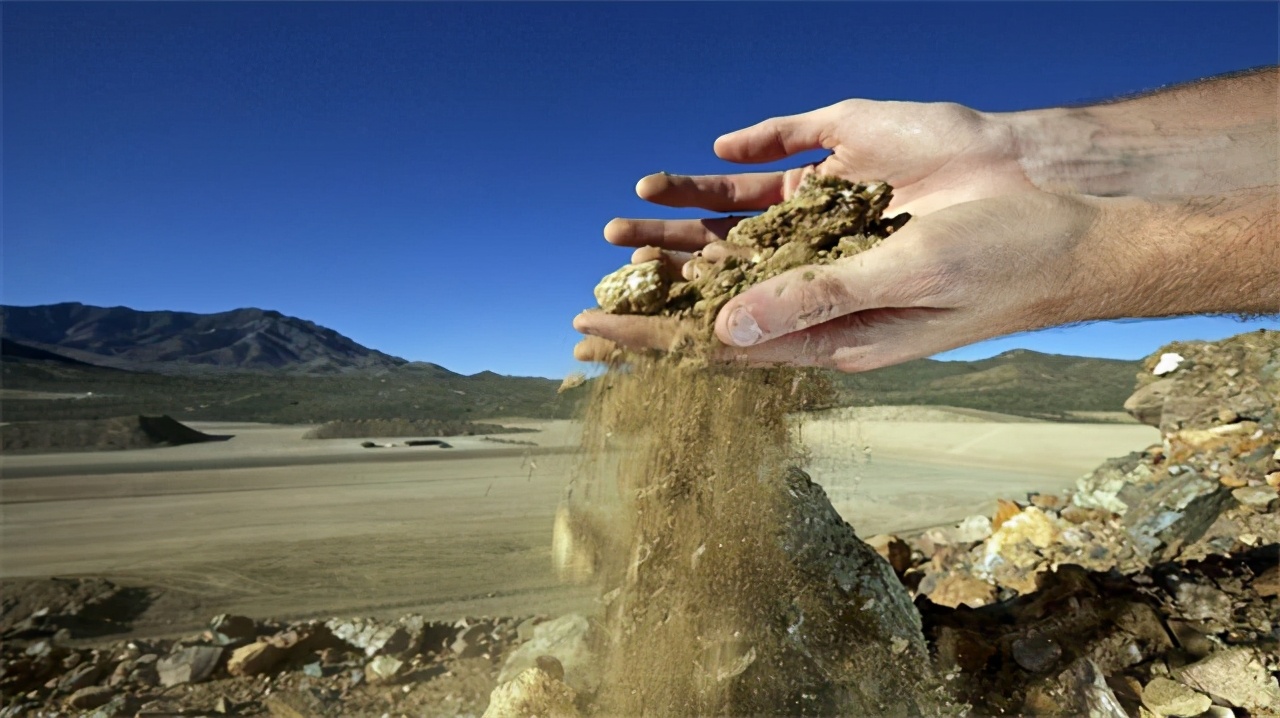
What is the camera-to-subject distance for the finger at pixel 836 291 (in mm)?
1955

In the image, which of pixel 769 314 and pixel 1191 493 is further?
pixel 1191 493

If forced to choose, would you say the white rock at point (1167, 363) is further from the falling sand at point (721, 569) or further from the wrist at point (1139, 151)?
the falling sand at point (721, 569)

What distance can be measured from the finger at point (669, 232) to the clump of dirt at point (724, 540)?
66cm

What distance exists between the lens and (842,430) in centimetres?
279

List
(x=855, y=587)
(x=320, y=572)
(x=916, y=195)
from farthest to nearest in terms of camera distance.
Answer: (x=320, y=572)
(x=916, y=195)
(x=855, y=587)

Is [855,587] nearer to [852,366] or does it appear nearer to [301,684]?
[852,366]

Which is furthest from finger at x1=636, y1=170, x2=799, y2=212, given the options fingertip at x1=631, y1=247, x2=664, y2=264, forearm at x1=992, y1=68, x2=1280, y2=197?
forearm at x1=992, y1=68, x2=1280, y2=197

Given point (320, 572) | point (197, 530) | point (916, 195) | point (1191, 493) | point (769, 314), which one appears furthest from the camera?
point (197, 530)

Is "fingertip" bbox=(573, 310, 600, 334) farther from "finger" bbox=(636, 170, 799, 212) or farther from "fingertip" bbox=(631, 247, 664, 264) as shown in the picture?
"finger" bbox=(636, 170, 799, 212)

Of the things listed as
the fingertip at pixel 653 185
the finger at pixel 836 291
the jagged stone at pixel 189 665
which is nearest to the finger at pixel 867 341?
the finger at pixel 836 291

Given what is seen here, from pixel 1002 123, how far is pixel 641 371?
1.73 metres

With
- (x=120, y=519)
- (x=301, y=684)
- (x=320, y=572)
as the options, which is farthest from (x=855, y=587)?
(x=120, y=519)

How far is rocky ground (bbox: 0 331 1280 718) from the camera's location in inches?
101

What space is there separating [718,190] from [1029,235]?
5.34ft
